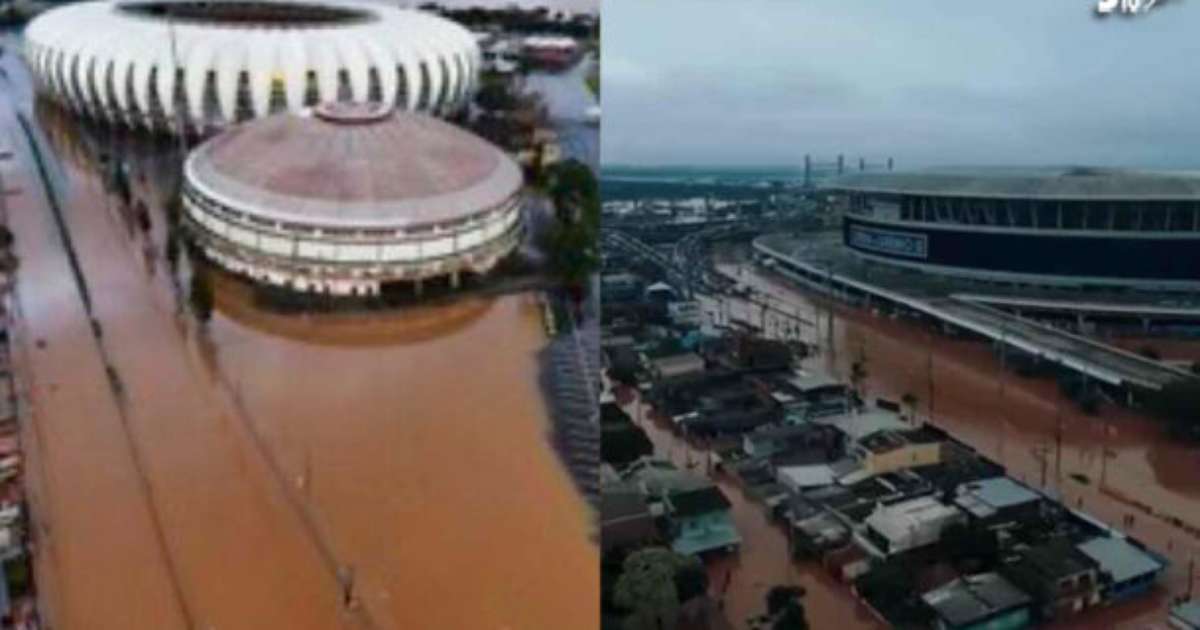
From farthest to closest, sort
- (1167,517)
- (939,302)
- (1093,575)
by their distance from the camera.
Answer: (939,302) → (1167,517) → (1093,575)

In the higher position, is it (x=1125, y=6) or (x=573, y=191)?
(x=1125, y=6)

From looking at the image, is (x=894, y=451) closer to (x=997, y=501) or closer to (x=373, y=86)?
(x=997, y=501)

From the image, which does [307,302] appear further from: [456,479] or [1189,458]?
[1189,458]

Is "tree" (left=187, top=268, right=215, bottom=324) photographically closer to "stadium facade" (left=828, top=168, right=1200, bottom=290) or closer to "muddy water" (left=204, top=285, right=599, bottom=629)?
"muddy water" (left=204, top=285, right=599, bottom=629)

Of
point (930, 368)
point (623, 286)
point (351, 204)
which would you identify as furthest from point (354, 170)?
point (930, 368)

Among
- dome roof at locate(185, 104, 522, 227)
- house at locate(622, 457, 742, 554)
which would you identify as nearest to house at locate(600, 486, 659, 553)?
house at locate(622, 457, 742, 554)

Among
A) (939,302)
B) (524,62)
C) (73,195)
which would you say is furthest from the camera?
(524,62)

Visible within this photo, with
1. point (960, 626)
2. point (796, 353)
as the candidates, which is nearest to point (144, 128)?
point (796, 353)
